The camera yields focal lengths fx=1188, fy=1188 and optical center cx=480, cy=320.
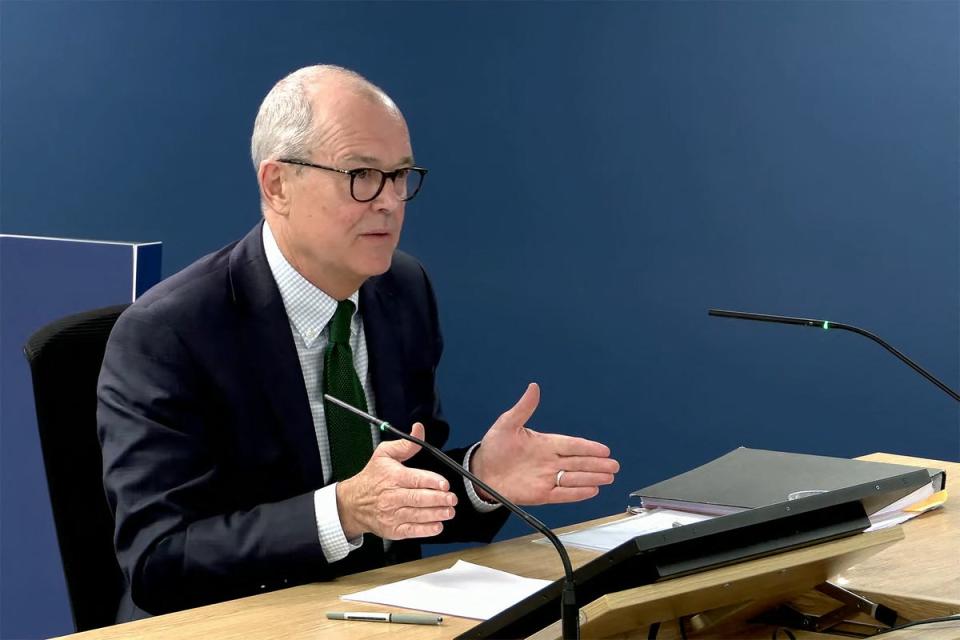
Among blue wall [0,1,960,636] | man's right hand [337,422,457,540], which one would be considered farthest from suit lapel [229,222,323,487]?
blue wall [0,1,960,636]

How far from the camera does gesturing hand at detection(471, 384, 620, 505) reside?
1.72 m

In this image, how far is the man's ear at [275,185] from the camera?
1892mm

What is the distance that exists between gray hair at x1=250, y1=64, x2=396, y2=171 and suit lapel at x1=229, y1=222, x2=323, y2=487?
23 centimetres

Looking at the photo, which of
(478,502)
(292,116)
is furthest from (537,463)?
(292,116)

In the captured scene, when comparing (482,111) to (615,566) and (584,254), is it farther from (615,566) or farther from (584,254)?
(615,566)

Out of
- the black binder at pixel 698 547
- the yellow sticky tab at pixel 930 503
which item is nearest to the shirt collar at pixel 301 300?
the black binder at pixel 698 547

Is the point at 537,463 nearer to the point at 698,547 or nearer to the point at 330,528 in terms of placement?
the point at 330,528

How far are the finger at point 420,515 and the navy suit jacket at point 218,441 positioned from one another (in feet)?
0.49

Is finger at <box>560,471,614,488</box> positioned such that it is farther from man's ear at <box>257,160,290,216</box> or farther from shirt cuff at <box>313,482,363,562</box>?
man's ear at <box>257,160,290,216</box>

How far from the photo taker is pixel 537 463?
5.73 feet

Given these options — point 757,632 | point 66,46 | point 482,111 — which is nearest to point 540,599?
point 757,632

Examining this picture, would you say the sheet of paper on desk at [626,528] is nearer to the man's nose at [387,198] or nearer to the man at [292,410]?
the man at [292,410]

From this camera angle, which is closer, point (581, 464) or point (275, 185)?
point (581, 464)

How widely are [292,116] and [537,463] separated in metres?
0.67
